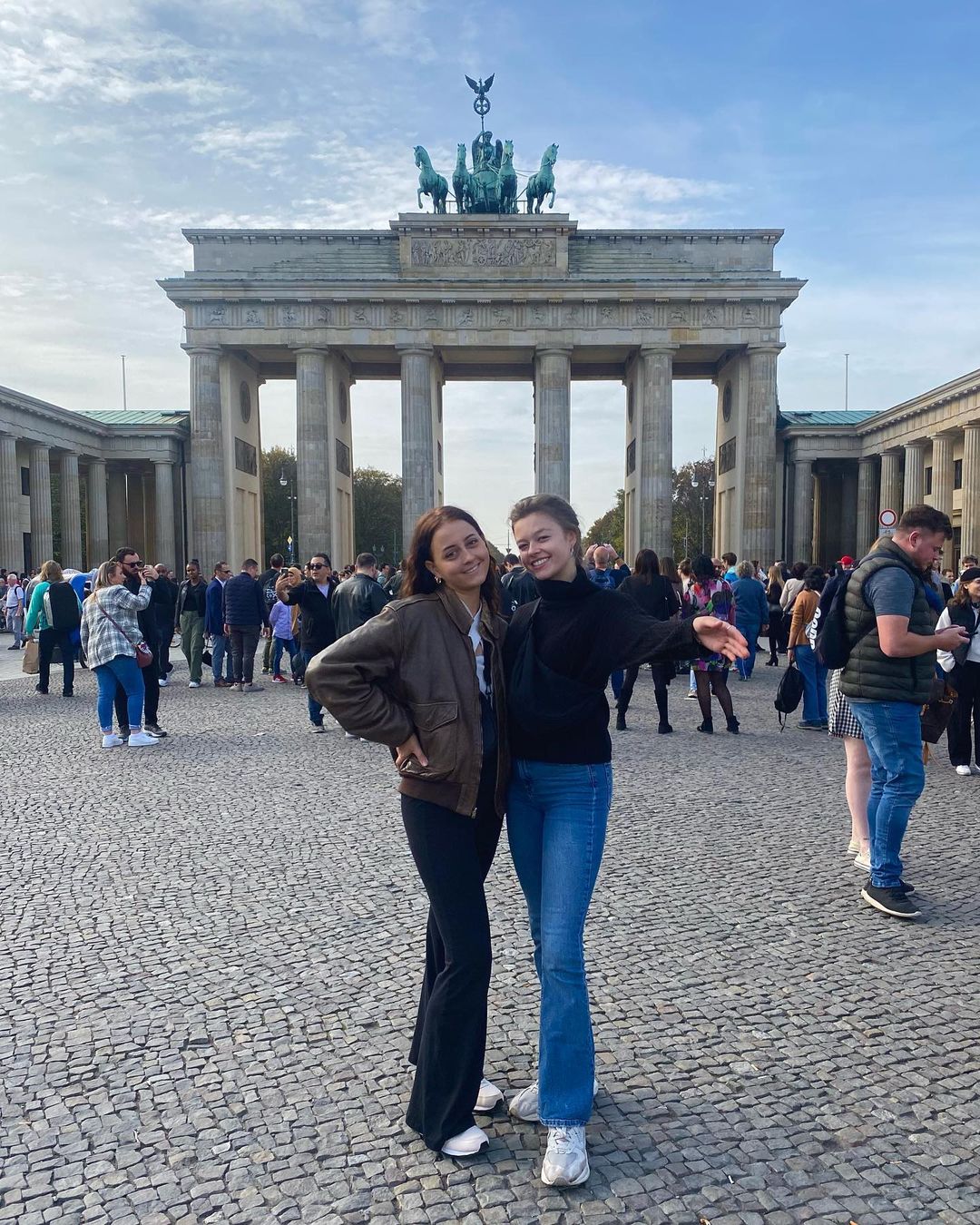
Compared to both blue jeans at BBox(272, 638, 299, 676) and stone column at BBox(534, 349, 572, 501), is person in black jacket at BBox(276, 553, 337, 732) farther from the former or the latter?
stone column at BBox(534, 349, 572, 501)

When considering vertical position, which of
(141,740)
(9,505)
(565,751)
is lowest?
(141,740)

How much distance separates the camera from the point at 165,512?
149 feet

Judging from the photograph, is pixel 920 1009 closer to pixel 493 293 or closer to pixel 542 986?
pixel 542 986

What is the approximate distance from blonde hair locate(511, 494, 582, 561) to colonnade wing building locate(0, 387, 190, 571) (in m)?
38.5

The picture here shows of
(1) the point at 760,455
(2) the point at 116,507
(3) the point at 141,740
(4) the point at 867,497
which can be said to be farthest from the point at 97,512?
(3) the point at 141,740

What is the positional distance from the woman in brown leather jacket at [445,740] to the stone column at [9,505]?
3906cm

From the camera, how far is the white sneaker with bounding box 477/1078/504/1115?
312 centimetres

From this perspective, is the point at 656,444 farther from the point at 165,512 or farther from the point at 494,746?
the point at 494,746

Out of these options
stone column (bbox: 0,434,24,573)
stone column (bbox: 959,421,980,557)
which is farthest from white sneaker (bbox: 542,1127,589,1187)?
stone column (bbox: 0,434,24,573)

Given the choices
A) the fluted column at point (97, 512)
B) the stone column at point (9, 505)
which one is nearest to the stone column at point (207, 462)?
the stone column at point (9, 505)

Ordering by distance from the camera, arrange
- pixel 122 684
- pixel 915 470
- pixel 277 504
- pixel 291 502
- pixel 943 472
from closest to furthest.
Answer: pixel 122 684 < pixel 943 472 < pixel 915 470 < pixel 291 502 < pixel 277 504

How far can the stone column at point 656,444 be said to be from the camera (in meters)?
40.8

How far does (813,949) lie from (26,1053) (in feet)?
10.8

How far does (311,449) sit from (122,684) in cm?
3174
